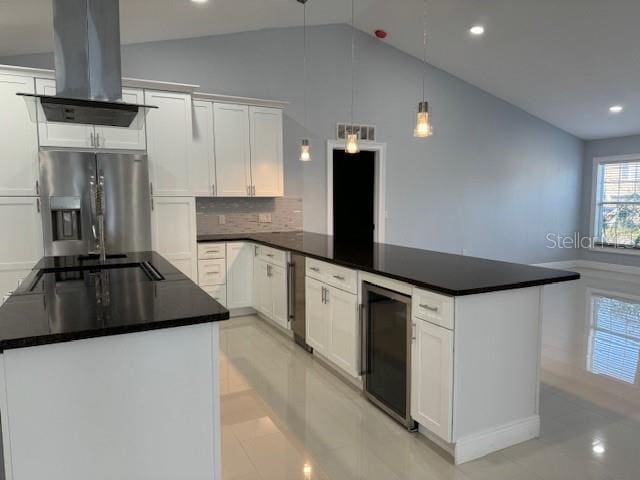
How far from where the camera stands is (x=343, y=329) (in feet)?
10.4

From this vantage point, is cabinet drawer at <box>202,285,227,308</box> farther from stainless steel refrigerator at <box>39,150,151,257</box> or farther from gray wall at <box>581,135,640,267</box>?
gray wall at <box>581,135,640,267</box>

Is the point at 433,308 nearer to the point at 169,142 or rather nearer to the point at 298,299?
the point at 298,299

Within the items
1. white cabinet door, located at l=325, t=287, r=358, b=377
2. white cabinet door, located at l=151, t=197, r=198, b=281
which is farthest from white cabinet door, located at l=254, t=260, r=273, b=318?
white cabinet door, located at l=325, t=287, r=358, b=377

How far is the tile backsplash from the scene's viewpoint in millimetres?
5359

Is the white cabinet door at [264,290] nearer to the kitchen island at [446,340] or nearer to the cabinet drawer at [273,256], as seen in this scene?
the cabinet drawer at [273,256]

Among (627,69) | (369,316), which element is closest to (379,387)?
(369,316)

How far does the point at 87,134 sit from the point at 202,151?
1159mm

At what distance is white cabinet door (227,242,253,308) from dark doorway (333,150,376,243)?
1.97 meters

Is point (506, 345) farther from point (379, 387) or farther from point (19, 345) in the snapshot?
point (19, 345)

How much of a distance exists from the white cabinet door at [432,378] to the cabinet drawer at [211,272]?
9.65ft

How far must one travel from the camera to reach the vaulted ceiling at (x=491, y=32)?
415 centimetres

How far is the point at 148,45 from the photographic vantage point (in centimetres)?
495

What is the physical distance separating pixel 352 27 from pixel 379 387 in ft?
16.9

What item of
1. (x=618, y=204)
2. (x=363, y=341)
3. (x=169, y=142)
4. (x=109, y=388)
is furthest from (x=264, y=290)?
(x=618, y=204)
